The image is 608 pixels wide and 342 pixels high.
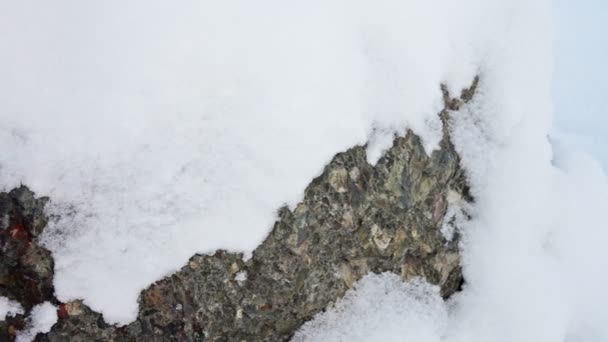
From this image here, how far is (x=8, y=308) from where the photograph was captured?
1.60 metres

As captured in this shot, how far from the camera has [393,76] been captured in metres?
1.88

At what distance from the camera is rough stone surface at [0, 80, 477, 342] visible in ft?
5.31

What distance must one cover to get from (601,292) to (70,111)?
232cm

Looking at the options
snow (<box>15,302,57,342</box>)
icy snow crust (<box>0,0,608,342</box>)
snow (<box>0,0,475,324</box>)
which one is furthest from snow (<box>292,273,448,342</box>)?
snow (<box>15,302,57,342</box>)

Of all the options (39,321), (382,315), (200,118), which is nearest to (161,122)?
(200,118)

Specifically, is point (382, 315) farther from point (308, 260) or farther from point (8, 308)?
point (8, 308)

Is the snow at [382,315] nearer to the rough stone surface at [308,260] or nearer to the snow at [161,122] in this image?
the rough stone surface at [308,260]

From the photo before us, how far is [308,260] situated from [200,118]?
0.55 m

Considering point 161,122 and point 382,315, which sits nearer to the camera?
point 161,122

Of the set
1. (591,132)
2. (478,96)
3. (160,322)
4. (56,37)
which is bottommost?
(160,322)

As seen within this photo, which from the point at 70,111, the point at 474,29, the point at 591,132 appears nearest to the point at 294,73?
the point at 70,111

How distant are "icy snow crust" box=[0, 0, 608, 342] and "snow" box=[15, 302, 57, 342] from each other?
0.07 m

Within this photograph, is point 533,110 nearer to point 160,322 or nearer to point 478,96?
point 478,96

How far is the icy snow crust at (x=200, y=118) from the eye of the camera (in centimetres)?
159
